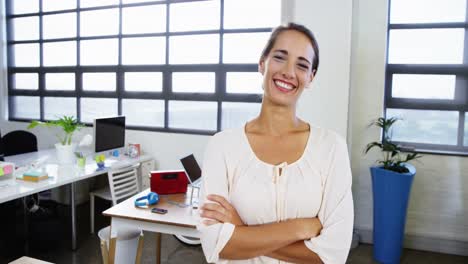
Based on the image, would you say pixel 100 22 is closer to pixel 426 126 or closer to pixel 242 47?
pixel 242 47

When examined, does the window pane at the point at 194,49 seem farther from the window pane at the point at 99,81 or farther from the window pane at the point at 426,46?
the window pane at the point at 426,46

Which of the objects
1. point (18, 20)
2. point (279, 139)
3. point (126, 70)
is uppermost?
point (18, 20)

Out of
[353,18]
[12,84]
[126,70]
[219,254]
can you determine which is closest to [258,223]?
[219,254]

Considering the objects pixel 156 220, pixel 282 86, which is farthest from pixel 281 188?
pixel 156 220

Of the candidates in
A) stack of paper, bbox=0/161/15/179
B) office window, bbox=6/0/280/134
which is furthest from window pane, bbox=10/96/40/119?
stack of paper, bbox=0/161/15/179

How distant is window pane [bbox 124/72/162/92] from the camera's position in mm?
4812

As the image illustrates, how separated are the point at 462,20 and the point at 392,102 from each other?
1.05 metres

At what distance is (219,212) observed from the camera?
1064mm

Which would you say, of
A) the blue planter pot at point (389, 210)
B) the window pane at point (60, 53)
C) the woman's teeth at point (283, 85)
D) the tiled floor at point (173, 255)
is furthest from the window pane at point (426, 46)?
the window pane at point (60, 53)

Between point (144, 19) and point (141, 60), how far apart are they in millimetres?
557

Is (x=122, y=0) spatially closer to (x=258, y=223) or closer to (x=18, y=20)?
(x=18, y=20)

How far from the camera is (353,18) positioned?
12.3 ft

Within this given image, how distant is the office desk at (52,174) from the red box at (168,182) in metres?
1.03

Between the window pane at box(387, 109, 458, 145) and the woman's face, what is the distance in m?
3.12
